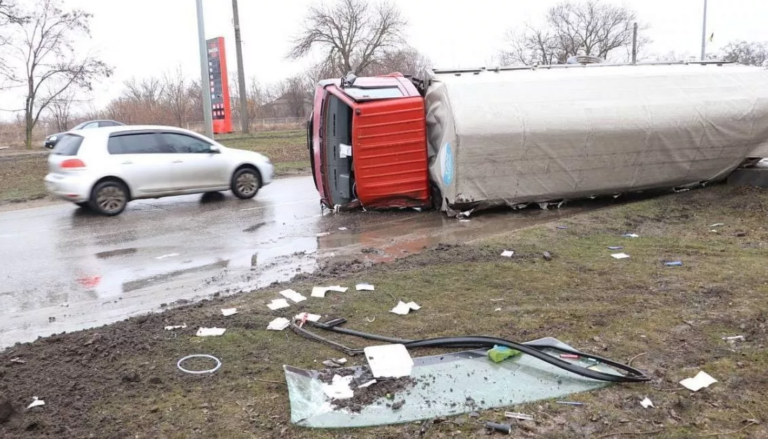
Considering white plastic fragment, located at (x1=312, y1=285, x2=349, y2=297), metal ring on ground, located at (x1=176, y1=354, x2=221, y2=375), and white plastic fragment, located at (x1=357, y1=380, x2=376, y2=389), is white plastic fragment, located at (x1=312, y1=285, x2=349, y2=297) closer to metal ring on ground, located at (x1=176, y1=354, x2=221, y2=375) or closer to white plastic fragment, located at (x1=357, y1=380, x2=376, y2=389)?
metal ring on ground, located at (x1=176, y1=354, x2=221, y2=375)

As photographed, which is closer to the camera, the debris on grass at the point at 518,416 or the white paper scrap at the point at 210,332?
the debris on grass at the point at 518,416

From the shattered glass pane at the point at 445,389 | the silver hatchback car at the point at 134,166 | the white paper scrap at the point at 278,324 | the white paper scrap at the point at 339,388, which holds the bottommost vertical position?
the shattered glass pane at the point at 445,389

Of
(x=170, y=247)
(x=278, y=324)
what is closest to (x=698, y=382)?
(x=278, y=324)

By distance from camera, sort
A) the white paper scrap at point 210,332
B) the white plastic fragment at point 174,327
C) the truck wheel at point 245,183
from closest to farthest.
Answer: the white paper scrap at point 210,332, the white plastic fragment at point 174,327, the truck wheel at point 245,183

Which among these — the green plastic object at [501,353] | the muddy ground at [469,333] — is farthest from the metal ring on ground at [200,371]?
the green plastic object at [501,353]

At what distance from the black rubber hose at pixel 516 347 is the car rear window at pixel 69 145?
8165mm

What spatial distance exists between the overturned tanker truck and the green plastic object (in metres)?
5.74

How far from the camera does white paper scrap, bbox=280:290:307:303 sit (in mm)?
5379

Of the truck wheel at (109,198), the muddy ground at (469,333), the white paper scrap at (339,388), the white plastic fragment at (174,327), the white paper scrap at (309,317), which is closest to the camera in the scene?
the muddy ground at (469,333)

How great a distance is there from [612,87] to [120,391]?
30.6 feet

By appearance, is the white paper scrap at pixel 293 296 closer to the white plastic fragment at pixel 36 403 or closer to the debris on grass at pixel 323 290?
the debris on grass at pixel 323 290

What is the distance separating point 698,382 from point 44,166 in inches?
859

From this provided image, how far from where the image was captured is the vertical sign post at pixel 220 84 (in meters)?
27.9

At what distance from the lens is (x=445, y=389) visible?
3615 millimetres
